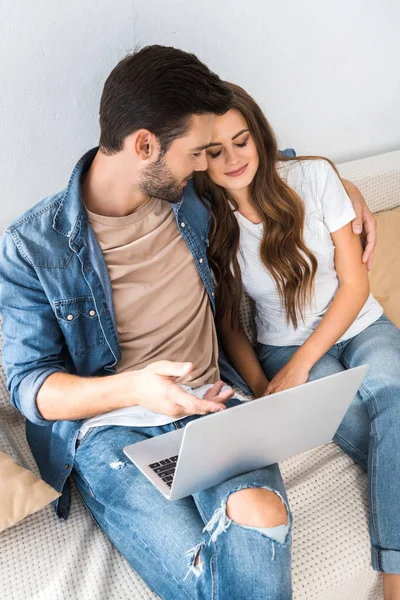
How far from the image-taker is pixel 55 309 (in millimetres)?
1359

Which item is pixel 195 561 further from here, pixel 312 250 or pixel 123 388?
pixel 312 250

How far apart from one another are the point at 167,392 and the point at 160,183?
18.1 inches

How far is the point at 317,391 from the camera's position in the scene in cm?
115

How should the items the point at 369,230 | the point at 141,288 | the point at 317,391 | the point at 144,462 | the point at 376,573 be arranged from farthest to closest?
1. the point at 369,230
2. the point at 141,288
3. the point at 376,573
4. the point at 144,462
5. the point at 317,391

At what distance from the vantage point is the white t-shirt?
162 centimetres

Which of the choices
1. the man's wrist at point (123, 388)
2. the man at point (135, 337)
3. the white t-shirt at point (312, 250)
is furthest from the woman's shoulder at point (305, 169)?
the man's wrist at point (123, 388)

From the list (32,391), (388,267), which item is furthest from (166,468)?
(388,267)

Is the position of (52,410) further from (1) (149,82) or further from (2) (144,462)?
(1) (149,82)

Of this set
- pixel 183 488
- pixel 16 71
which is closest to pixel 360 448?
pixel 183 488

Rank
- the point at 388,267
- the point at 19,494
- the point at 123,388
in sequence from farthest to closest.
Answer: the point at 388,267
the point at 19,494
the point at 123,388

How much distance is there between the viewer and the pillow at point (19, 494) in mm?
1335

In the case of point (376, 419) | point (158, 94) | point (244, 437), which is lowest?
point (376, 419)

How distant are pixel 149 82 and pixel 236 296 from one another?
1.97 ft

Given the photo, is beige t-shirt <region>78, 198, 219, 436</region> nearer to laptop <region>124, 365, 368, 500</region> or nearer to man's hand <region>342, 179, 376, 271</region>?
laptop <region>124, 365, 368, 500</region>
